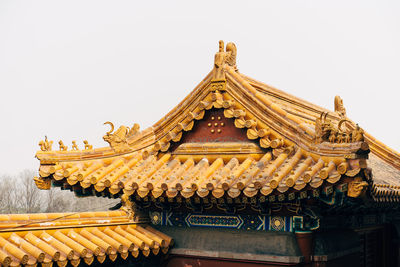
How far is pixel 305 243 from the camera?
740 cm

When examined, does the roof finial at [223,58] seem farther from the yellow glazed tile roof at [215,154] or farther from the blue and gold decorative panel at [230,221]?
the blue and gold decorative panel at [230,221]

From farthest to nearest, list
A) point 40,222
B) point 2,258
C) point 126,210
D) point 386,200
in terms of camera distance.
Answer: point 126,210 < point 386,200 < point 40,222 < point 2,258

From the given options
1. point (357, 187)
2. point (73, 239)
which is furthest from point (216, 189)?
point (73, 239)

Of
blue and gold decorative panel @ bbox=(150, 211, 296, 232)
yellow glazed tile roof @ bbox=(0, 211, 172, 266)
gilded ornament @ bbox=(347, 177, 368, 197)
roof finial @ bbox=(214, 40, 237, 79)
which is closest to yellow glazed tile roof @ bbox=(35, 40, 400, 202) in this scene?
roof finial @ bbox=(214, 40, 237, 79)

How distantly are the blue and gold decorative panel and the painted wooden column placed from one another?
13 centimetres

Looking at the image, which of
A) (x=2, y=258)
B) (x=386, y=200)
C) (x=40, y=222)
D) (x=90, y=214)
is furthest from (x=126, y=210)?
(x=386, y=200)

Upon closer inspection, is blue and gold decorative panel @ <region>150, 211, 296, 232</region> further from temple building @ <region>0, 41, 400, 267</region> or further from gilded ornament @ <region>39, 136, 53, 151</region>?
gilded ornament @ <region>39, 136, 53, 151</region>

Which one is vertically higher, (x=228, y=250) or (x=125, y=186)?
(x=125, y=186)

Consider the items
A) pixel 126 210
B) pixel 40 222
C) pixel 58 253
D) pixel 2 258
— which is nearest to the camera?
pixel 2 258

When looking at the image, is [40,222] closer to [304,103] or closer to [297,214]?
[297,214]

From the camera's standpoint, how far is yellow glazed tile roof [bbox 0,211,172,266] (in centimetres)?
650

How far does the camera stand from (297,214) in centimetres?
732

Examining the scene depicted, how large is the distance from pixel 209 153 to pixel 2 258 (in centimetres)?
360

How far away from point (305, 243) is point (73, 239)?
331cm
